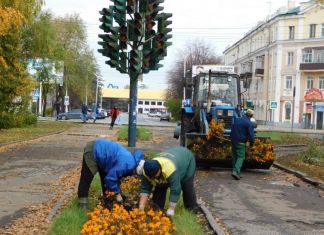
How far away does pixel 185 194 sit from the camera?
845 cm

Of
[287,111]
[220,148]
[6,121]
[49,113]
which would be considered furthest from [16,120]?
[49,113]

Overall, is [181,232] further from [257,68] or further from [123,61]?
[257,68]

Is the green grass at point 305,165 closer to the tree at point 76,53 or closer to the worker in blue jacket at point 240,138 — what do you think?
the worker in blue jacket at point 240,138

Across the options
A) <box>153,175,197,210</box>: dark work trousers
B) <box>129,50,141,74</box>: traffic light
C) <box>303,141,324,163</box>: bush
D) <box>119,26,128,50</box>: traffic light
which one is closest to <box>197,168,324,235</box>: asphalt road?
<box>153,175,197,210</box>: dark work trousers

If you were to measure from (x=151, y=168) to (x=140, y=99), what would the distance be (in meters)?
138

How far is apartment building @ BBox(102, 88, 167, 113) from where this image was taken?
139875mm

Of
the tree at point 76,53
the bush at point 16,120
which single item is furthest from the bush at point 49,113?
the bush at point 16,120

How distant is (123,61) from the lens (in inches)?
492

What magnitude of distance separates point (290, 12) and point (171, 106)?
20.2m

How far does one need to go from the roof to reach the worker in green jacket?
412 ft

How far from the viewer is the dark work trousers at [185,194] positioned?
786cm

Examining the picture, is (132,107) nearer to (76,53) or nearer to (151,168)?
(151,168)

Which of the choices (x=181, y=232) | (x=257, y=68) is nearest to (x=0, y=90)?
(x=181, y=232)

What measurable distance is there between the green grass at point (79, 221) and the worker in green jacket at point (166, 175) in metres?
0.31
